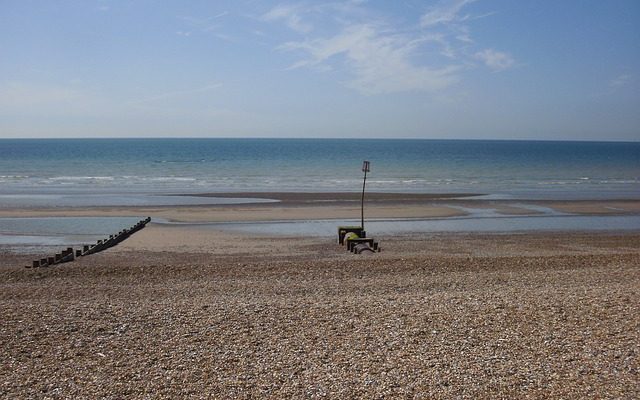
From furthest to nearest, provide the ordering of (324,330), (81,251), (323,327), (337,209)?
(337,209), (81,251), (323,327), (324,330)

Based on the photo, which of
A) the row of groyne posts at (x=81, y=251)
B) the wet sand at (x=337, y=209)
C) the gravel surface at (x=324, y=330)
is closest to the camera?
the gravel surface at (x=324, y=330)

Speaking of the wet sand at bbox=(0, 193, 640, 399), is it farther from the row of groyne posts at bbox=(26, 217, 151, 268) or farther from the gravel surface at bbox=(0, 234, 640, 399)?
the row of groyne posts at bbox=(26, 217, 151, 268)

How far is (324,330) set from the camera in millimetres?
9383

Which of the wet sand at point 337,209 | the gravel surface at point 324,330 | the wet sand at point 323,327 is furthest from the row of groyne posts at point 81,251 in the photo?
the wet sand at point 337,209

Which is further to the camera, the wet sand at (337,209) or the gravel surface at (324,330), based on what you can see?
the wet sand at (337,209)

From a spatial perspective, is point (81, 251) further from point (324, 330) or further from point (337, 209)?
point (337, 209)

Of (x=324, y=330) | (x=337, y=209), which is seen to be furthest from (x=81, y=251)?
(x=337, y=209)

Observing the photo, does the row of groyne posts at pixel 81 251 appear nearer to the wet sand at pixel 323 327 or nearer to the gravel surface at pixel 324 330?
the wet sand at pixel 323 327

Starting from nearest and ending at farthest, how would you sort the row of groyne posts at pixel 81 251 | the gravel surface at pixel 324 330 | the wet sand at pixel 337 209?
the gravel surface at pixel 324 330 < the row of groyne posts at pixel 81 251 < the wet sand at pixel 337 209

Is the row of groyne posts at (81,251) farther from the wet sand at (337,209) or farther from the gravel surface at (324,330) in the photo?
the wet sand at (337,209)

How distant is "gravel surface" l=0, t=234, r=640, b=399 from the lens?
7293mm

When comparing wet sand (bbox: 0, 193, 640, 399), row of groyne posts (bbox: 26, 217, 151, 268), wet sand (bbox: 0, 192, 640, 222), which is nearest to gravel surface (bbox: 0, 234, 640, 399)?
wet sand (bbox: 0, 193, 640, 399)

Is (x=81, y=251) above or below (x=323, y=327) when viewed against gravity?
below

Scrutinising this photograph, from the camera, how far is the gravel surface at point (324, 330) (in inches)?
287
